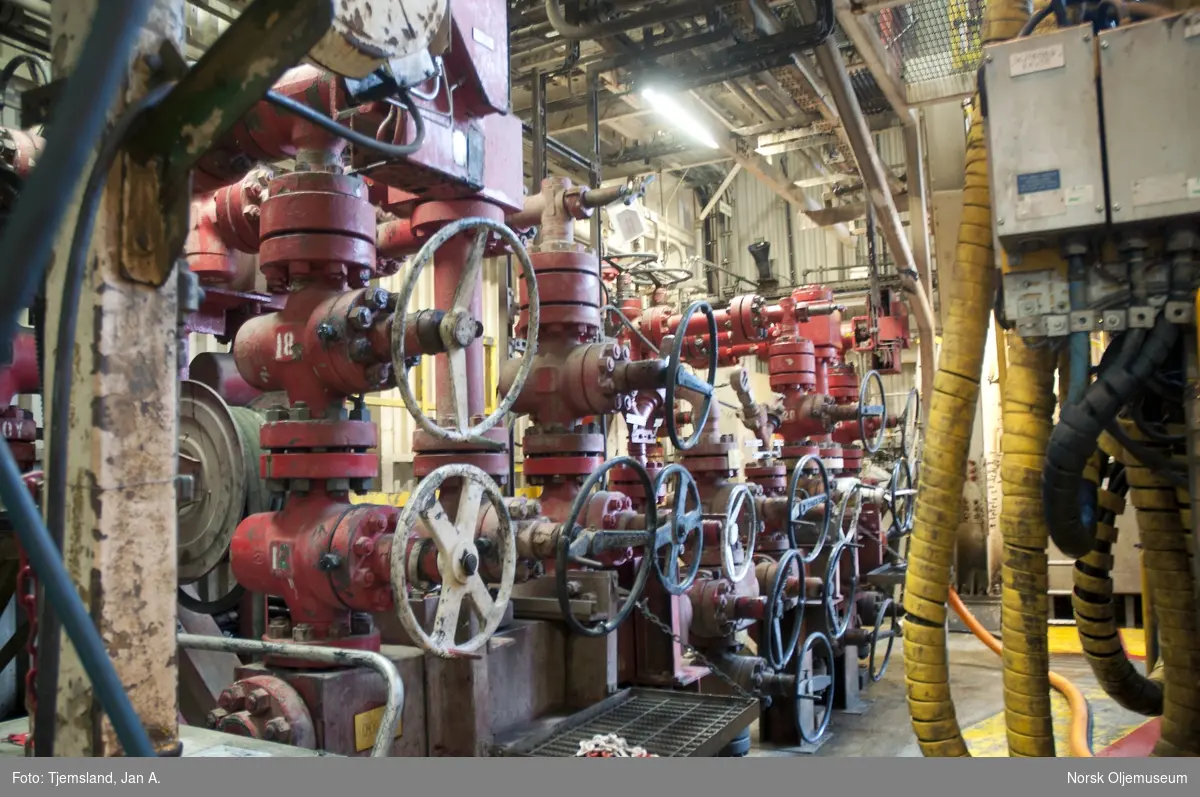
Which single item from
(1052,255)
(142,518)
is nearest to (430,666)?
(142,518)

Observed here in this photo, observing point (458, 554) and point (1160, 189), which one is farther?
point (458, 554)

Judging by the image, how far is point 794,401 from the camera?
5953 millimetres

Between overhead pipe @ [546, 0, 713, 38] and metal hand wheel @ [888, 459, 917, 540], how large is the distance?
290cm

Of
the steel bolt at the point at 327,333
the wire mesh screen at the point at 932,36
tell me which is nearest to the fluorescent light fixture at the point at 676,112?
the wire mesh screen at the point at 932,36

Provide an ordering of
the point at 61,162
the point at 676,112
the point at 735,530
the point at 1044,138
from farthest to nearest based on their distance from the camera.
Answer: the point at 676,112 < the point at 735,530 < the point at 1044,138 < the point at 61,162

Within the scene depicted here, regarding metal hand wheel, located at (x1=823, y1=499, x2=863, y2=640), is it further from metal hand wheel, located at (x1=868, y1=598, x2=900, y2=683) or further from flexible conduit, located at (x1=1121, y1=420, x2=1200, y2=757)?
flexible conduit, located at (x1=1121, y1=420, x2=1200, y2=757)

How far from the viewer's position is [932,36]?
501 centimetres

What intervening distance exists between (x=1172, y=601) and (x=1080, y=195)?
1.18 metres

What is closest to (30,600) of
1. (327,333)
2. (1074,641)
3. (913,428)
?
(327,333)

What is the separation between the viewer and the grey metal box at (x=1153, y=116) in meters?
1.89

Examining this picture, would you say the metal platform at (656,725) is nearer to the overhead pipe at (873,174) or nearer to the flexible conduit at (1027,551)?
the flexible conduit at (1027,551)

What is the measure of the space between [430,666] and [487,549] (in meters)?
0.40

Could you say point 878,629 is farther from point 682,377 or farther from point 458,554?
point 458,554

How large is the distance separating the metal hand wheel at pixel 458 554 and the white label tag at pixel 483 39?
4.35 ft
